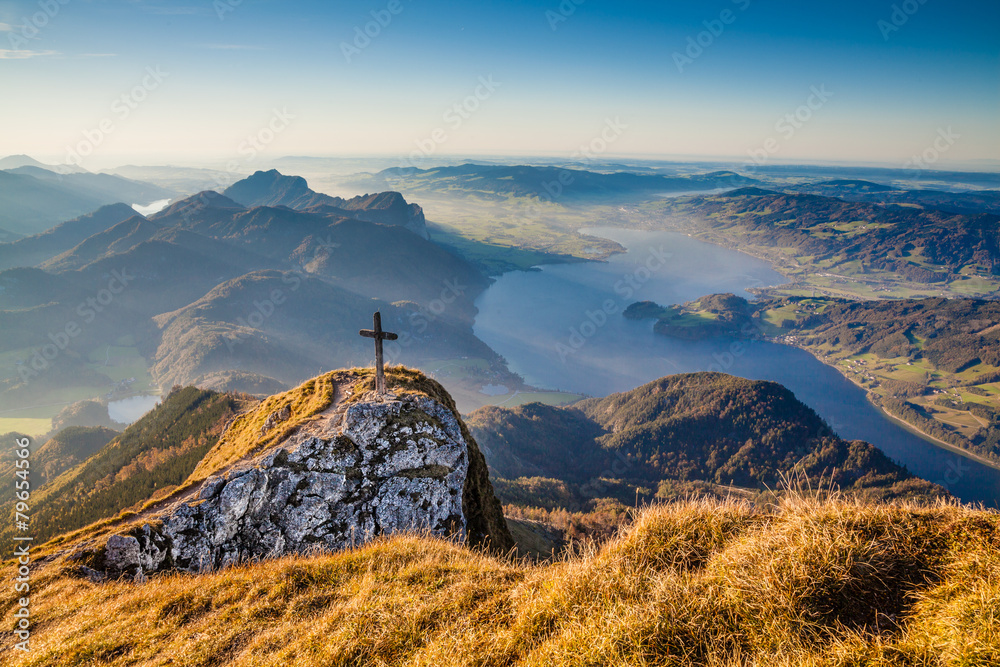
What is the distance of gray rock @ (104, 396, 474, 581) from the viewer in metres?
12.0

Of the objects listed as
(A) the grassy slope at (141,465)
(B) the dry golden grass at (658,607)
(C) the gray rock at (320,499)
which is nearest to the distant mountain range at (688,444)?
(A) the grassy slope at (141,465)

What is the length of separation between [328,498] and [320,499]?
237mm

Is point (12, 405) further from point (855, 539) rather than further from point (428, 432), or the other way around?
point (855, 539)

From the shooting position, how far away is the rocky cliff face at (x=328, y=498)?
1202cm

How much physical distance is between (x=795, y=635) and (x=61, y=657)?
421 inches

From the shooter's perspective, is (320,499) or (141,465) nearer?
(320,499)

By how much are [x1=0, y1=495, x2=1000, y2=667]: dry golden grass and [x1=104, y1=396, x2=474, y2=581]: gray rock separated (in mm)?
3915

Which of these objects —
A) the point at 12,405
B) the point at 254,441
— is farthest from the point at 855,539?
the point at 12,405

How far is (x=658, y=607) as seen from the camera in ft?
15.9

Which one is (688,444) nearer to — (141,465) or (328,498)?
(141,465)

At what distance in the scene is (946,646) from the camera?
3660 mm

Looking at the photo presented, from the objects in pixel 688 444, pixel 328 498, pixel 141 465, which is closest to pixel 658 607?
pixel 328 498

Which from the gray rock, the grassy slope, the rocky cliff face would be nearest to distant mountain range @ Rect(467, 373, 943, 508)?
the grassy slope

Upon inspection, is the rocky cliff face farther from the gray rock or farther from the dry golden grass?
the dry golden grass
